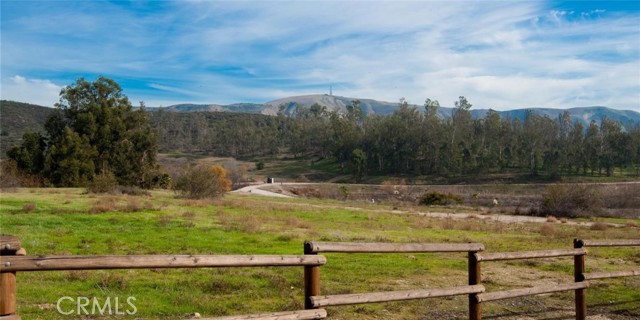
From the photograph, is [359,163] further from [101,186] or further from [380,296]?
[380,296]

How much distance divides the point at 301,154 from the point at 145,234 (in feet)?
437

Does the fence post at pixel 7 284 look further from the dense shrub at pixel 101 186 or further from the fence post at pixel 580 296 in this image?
the dense shrub at pixel 101 186

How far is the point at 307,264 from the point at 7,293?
3026 mm

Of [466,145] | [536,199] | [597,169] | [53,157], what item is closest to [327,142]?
[466,145]

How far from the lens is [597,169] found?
10531 cm

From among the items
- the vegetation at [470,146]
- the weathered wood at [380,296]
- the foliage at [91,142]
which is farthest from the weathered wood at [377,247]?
the vegetation at [470,146]

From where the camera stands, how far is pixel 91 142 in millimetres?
59719

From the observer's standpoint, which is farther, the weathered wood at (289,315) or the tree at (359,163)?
the tree at (359,163)

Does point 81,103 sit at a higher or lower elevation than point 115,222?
higher

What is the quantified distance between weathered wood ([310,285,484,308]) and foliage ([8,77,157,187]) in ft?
175

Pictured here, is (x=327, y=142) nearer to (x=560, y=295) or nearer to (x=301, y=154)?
(x=301, y=154)

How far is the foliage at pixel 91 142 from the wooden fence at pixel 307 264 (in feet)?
175

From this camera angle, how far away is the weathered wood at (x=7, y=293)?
4.31m

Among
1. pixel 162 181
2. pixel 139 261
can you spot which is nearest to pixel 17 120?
pixel 162 181
